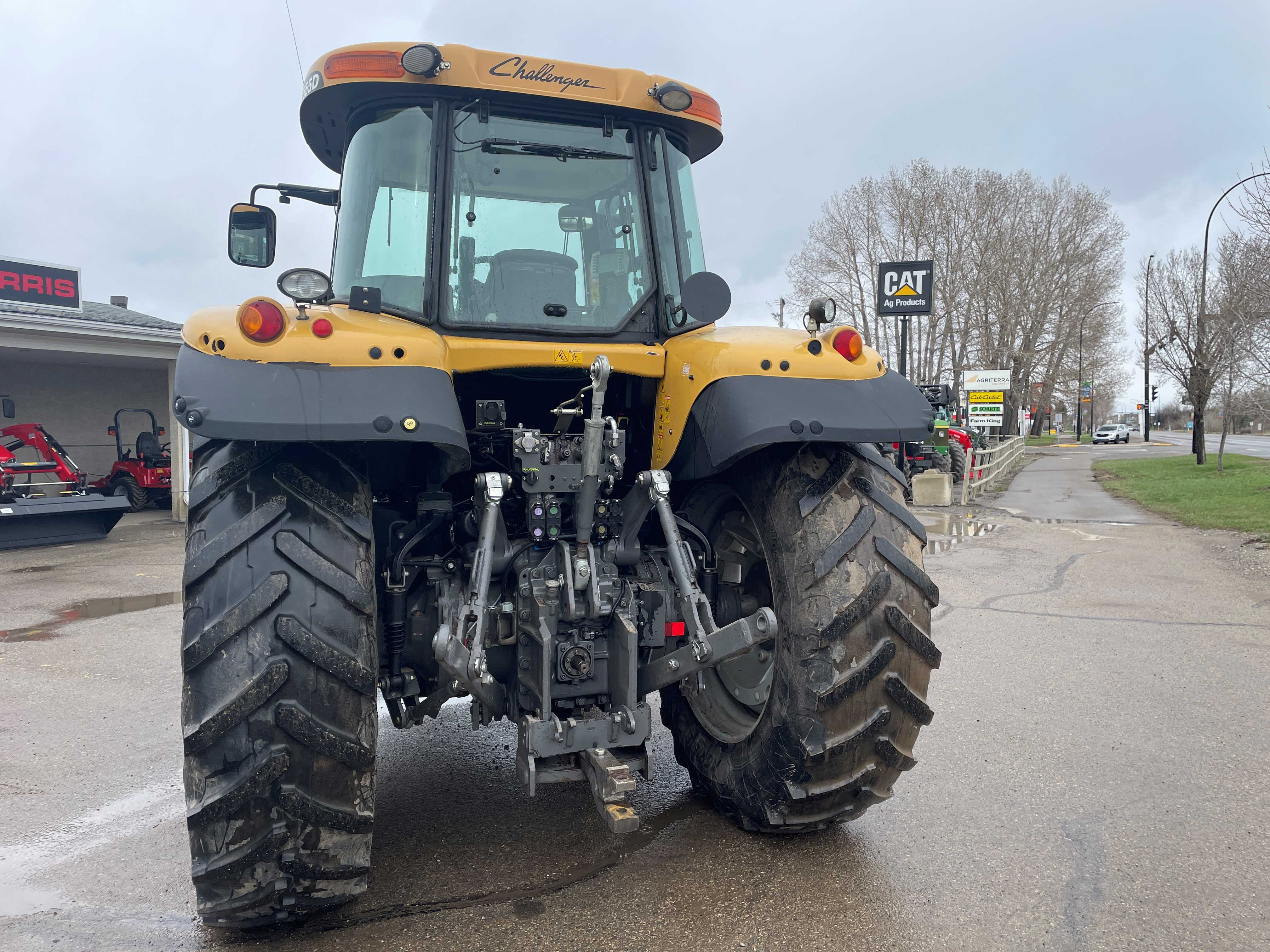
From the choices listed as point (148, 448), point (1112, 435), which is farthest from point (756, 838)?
point (1112, 435)

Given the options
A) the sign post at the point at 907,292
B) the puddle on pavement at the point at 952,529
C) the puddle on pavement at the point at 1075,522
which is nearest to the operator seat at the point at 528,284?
the puddle on pavement at the point at 952,529

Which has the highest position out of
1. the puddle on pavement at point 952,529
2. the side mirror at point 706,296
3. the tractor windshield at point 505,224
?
the tractor windshield at point 505,224

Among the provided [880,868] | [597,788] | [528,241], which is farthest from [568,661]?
[528,241]

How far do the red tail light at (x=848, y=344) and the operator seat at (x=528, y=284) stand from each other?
3.33ft

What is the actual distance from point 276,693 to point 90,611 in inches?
280

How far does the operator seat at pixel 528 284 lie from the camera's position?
10.7ft

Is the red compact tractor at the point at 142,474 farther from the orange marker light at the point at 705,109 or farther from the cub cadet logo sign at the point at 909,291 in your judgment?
the orange marker light at the point at 705,109

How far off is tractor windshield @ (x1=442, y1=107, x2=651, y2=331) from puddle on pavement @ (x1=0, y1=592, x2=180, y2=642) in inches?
238

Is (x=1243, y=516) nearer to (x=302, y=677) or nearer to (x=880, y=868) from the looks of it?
(x=880, y=868)

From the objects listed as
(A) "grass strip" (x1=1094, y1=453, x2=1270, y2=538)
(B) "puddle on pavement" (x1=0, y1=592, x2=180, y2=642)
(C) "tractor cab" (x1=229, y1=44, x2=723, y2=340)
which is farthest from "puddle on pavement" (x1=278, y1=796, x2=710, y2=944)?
(A) "grass strip" (x1=1094, y1=453, x2=1270, y2=538)

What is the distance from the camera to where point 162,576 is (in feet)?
33.4

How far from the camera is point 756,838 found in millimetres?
3363

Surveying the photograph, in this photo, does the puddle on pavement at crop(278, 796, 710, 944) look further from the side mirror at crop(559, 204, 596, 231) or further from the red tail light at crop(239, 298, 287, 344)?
→ the side mirror at crop(559, 204, 596, 231)

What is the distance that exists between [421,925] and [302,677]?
3.10 feet
